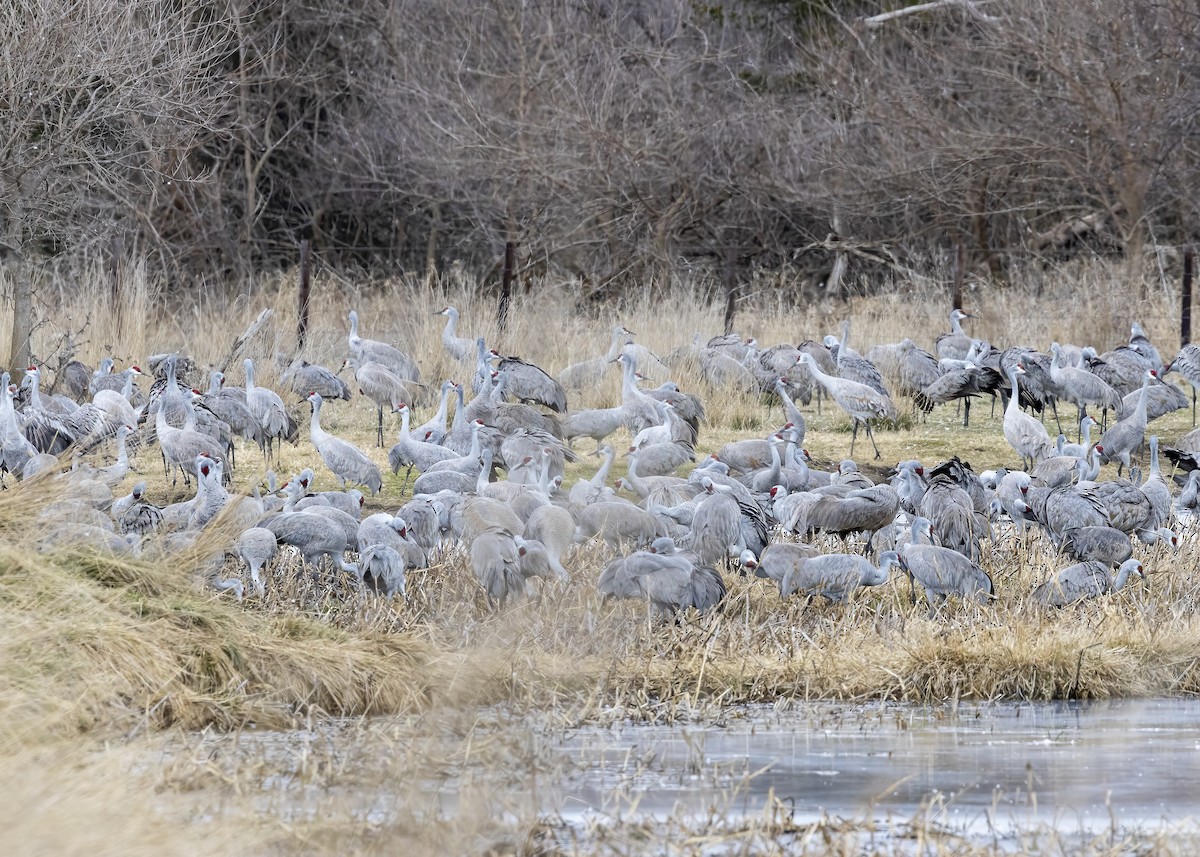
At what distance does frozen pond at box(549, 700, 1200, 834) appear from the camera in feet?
16.3

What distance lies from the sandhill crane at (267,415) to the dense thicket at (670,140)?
307 inches

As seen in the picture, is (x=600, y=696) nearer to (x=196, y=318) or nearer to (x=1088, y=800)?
(x=1088, y=800)

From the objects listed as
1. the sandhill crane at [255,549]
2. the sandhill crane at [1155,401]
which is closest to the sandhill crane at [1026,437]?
the sandhill crane at [1155,401]

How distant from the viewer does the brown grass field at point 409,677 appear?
4426mm

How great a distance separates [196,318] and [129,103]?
354 cm

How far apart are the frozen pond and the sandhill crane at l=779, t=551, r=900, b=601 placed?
1.20 metres

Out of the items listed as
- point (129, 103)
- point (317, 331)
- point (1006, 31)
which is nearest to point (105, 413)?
point (129, 103)

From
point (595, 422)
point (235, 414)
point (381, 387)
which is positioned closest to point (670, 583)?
point (595, 422)

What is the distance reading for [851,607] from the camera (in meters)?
7.70

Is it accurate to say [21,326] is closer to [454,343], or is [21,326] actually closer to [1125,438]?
[454,343]

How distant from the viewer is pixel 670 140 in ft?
78.7

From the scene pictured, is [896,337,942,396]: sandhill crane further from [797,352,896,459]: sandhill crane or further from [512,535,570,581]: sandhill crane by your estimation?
[512,535,570,581]: sandhill crane

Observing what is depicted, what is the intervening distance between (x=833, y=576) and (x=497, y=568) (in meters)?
1.55

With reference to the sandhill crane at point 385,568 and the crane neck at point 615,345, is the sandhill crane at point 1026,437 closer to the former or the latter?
the crane neck at point 615,345
